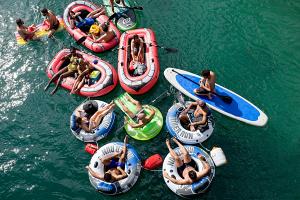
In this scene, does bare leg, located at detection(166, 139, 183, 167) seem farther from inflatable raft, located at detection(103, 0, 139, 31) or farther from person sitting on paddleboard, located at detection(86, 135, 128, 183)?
inflatable raft, located at detection(103, 0, 139, 31)

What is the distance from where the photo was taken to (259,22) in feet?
46.3

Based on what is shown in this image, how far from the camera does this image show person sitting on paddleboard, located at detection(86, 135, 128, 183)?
980 cm

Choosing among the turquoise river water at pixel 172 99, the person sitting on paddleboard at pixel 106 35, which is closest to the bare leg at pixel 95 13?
the person sitting on paddleboard at pixel 106 35

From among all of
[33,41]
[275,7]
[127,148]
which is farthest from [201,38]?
[33,41]

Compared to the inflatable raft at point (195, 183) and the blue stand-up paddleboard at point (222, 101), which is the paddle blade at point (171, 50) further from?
the inflatable raft at point (195, 183)

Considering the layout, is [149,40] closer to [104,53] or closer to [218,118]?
[104,53]

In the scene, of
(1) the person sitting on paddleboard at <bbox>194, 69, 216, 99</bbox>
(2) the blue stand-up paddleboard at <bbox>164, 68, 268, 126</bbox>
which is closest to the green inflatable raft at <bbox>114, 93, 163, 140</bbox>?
(2) the blue stand-up paddleboard at <bbox>164, 68, 268, 126</bbox>

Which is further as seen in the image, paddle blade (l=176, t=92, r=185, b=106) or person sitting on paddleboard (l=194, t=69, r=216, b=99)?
paddle blade (l=176, t=92, r=185, b=106)

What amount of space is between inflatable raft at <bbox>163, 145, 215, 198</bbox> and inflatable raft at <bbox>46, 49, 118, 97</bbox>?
3931 mm

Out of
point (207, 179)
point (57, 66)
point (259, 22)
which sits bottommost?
point (207, 179)

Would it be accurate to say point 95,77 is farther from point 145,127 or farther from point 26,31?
point 26,31

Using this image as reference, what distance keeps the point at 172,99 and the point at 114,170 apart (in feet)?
12.4

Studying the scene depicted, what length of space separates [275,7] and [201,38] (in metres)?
4.06

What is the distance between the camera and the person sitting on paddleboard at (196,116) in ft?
34.7
